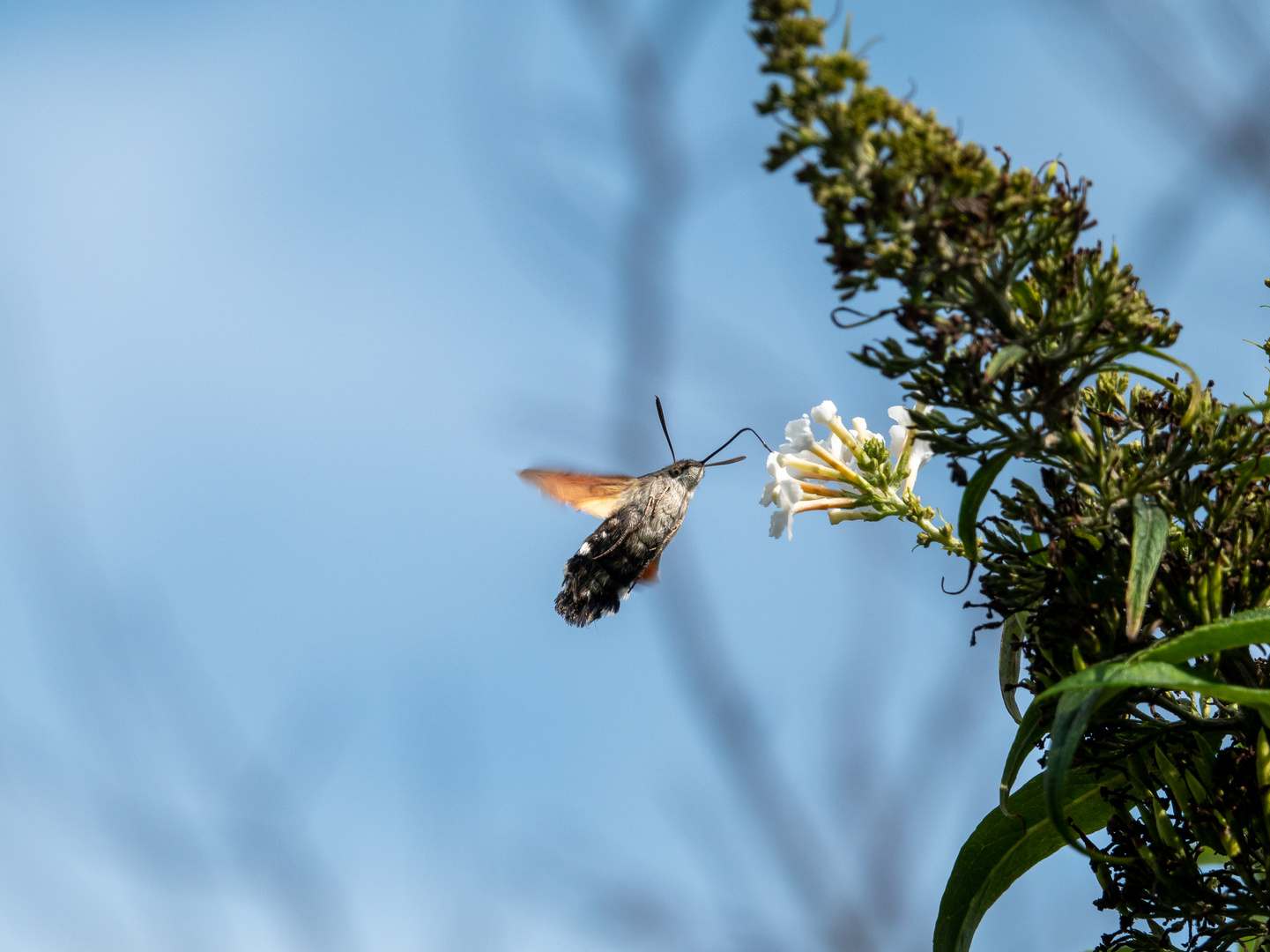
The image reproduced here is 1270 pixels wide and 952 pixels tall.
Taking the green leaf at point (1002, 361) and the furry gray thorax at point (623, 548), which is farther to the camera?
the furry gray thorax at point (623, 548)

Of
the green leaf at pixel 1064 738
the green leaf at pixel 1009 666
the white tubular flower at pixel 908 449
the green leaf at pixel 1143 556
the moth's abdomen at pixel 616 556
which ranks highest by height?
the moth's abdomen at pixel 616 556

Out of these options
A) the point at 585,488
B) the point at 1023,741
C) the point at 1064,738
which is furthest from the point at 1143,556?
the point at 585,488

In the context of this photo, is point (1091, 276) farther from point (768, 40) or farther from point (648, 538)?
point (648, 538)

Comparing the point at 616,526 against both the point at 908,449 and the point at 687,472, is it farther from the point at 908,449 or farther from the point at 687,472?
the point at 908,449

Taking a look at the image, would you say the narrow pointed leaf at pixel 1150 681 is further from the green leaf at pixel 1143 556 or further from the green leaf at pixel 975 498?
the green leaf at pixel 975 498

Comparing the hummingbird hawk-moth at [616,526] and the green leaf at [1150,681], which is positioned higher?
the hummingbird hawk-moth at [616,526]

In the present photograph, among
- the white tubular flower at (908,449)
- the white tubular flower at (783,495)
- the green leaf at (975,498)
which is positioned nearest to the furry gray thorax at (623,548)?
the white tubular flower at (783,495)

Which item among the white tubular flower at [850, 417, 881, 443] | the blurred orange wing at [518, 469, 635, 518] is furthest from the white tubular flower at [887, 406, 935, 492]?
the blurred orange wing at [518, 469, 635, 518]
